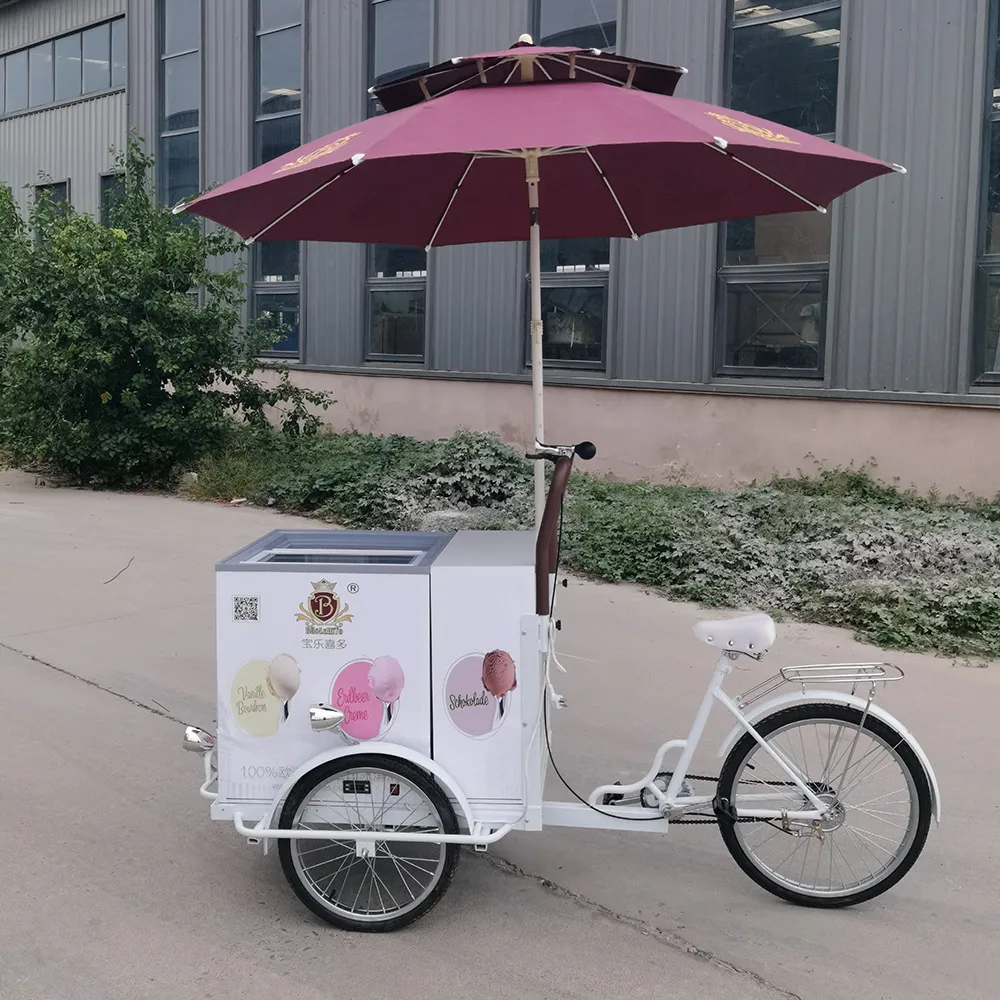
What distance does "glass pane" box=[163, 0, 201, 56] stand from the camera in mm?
16703

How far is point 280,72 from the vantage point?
1525 cm

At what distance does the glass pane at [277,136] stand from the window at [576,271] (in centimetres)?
419

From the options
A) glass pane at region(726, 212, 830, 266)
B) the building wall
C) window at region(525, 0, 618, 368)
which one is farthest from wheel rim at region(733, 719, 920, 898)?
the building wall

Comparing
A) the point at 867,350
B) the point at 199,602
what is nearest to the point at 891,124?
the point at 867,350

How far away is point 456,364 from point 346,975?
1017 cm

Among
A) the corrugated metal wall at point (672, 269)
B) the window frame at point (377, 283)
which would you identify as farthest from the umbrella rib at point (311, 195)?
the window frame at point (377, 283)

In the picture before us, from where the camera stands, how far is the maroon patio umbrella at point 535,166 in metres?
3.58

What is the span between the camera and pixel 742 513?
8320mm

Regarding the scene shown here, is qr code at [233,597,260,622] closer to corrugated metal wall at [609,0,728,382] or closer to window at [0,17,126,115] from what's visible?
corrugated metal wall at [609,0,728,382]

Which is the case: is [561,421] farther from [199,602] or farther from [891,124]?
[199,602]

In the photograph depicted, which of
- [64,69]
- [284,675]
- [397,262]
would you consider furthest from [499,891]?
[64,69]

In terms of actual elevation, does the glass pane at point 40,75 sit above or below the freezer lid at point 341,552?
above

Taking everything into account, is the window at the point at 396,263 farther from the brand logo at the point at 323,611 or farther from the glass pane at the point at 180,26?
the brand logo at the point at 323,611

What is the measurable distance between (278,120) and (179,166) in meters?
2.55
